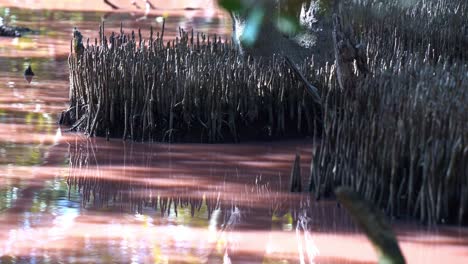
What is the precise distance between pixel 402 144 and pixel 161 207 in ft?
5.71

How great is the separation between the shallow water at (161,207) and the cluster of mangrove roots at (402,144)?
18cm

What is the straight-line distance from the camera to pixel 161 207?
287 inches

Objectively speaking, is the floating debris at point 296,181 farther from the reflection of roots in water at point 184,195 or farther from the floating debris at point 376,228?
the floating debris at point 376,228

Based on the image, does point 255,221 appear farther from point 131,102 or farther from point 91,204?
point 131,102

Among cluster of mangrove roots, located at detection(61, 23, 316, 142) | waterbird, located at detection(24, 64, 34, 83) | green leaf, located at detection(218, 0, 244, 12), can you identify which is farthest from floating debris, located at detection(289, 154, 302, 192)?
waterbird, located at detection(24, 64, 34, 83)

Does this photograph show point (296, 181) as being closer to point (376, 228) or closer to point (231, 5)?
point (231, 5)

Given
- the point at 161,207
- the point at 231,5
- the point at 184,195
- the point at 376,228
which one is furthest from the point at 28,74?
the point at 376,228

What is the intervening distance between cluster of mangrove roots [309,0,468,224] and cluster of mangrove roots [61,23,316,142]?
135cm

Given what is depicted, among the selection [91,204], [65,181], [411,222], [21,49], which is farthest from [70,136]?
[21,49]

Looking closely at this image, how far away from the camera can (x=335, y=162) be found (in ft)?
23.5

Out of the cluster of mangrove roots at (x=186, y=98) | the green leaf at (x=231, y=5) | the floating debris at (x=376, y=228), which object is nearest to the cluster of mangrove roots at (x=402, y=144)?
the cluster of mangrove roots at (x=186, y=98)

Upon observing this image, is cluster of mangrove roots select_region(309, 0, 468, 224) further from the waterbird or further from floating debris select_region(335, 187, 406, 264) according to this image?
the waterbird

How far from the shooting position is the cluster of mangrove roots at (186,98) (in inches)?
361

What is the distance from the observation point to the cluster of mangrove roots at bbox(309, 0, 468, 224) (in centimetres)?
659
